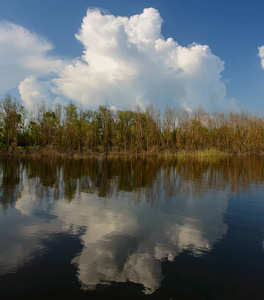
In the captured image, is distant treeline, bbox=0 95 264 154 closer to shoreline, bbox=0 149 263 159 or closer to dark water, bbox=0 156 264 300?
shoreline, bbox=0 149 263 159

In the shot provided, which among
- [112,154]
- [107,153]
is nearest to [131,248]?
[112,154]

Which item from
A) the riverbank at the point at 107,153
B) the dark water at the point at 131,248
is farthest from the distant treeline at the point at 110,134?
the dark water at the point at 131,248

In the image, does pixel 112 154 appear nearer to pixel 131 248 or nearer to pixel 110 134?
pixel 110 134

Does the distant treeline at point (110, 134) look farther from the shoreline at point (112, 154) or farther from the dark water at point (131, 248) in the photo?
the dark water at point (131, 248)

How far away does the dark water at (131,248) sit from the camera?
131 inches

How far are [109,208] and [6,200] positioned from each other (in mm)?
4066

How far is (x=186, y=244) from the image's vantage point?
4785 mm

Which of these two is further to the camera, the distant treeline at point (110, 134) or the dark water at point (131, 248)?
the distant treeline at point (110, 134)

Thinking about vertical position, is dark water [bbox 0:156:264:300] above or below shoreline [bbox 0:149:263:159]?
below

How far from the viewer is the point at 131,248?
179 inches

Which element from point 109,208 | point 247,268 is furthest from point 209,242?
point 109,208

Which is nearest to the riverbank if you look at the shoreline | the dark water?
the shoreline

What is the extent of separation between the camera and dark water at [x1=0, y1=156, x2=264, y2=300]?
3330mm

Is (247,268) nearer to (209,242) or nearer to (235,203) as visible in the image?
(209,242)
